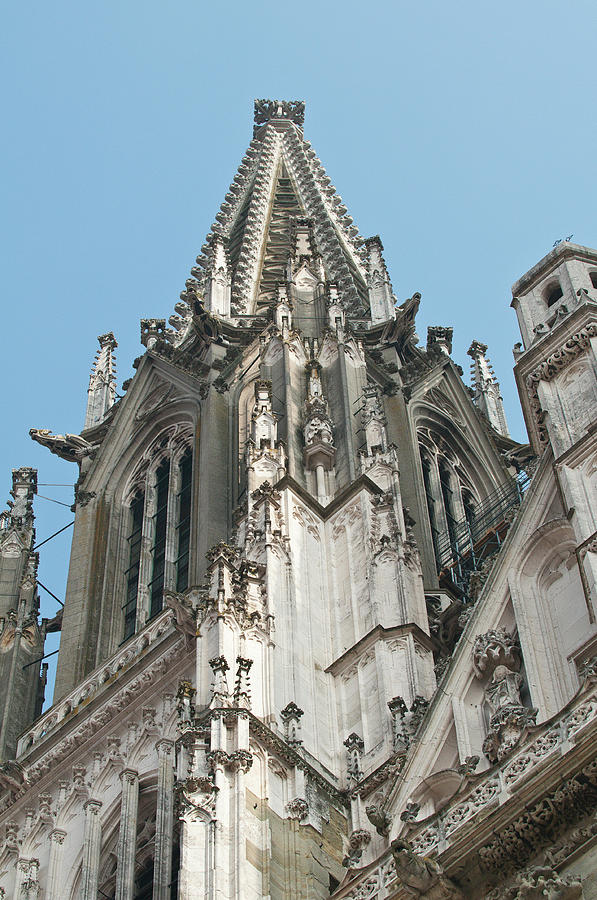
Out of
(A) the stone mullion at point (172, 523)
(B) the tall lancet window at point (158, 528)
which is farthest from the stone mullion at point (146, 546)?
(A) the stone mullion at point (172, 523)

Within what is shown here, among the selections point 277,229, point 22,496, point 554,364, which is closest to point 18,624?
point 22,496

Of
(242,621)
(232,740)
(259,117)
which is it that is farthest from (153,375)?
(259,117)

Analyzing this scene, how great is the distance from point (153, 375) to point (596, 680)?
84.2 ft

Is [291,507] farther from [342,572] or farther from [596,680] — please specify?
[596,680]

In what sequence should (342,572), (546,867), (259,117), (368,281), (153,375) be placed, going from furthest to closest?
(259,117) < (368,281) < (153,375) < (342,572) < (546,867)

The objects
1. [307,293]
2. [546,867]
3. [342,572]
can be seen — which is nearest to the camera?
[546,867]

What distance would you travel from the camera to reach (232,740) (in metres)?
22.5

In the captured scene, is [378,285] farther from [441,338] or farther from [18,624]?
[18,624]

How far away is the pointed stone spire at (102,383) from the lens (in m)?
45.0

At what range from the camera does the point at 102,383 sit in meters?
46.5

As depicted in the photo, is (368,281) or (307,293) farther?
(368,281)

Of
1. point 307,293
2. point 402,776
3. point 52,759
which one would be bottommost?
point 402,776

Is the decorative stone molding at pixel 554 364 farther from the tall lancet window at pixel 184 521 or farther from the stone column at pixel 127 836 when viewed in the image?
the tall lancet window at pixel 184 521

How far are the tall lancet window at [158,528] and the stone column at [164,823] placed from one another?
6401mm
